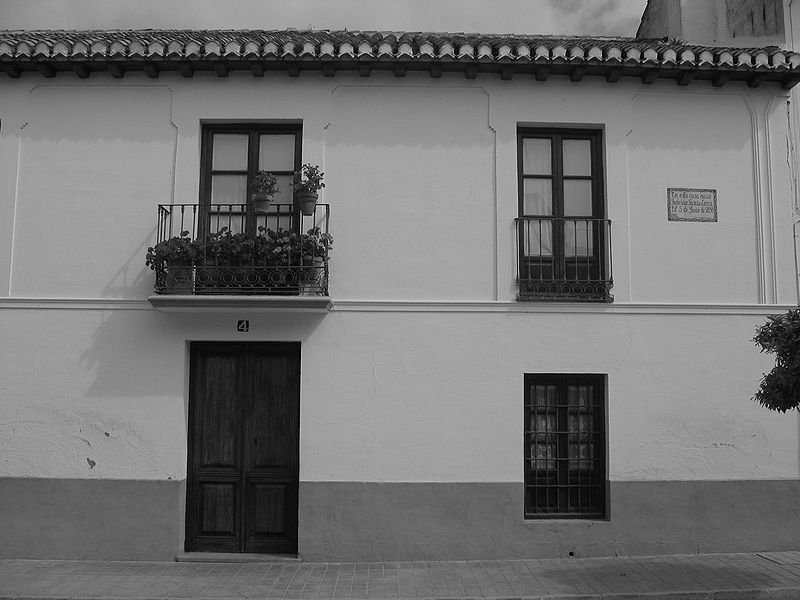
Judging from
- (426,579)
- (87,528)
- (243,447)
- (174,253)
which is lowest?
(426,579)

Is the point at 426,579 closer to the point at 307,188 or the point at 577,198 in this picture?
the point at 307,188

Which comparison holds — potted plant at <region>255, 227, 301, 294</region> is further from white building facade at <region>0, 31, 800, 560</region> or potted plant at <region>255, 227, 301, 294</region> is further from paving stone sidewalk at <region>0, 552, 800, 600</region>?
paving stone sidewalk at <region>0, 552, 800, 600</region>

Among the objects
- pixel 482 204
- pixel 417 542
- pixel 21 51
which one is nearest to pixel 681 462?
pixel 417 542

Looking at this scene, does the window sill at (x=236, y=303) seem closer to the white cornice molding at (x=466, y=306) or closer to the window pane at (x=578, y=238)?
the white cornice molding at (x=466, y=306)

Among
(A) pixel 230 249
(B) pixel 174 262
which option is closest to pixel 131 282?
(B) pixel 174 262

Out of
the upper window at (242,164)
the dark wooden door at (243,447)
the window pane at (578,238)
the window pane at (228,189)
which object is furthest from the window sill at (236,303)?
the window pane at (578,238)

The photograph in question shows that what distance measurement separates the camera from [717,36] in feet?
31.4

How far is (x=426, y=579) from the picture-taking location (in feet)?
A: 23.1

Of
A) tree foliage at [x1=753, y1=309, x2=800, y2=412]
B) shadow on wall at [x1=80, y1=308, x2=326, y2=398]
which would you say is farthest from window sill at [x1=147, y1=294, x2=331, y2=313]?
tree foliage at [x1=753, y1=309, x2=800, y2=412]

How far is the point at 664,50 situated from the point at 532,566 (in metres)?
6.00

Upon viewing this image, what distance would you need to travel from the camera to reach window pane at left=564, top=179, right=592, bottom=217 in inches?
331

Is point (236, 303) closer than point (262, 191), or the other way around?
point (236, 303)

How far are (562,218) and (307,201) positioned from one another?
301cm

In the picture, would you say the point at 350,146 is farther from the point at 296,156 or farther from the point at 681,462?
the point at 681,462
